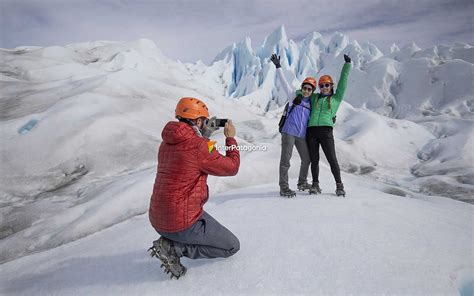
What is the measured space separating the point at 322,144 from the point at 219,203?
2.00m

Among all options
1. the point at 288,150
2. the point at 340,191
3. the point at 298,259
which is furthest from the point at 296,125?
the point at 298,259

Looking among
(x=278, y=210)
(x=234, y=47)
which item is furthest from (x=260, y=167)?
(x=234, y=47)

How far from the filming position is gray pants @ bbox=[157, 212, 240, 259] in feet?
8.11

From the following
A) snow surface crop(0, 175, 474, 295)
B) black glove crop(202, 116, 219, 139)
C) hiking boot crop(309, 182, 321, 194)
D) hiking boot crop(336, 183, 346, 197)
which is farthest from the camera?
hiking boot crop(309, 182, 321, 194)

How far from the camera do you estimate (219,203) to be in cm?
489

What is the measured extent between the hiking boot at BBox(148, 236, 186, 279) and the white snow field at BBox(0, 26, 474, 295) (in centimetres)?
10

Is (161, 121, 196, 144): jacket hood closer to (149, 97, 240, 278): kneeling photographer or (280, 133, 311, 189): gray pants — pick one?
(149, 97, 240, 278): kneeling photographer

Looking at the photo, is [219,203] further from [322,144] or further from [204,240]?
[204,240]

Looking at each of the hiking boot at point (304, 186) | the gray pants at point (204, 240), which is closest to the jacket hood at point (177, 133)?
the gray pants at point (204, 240)

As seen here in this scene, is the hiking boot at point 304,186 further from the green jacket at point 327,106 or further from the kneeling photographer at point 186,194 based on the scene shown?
the kneeling photographer at point 186,194

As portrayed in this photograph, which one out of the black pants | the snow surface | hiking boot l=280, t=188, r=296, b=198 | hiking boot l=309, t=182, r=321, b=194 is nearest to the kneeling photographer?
the snow surface

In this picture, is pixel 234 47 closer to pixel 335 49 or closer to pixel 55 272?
pixel 335 49

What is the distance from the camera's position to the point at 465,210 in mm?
4785

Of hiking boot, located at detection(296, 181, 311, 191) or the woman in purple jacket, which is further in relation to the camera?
hiking boot, located at detection(296, 181, 311, 191)
